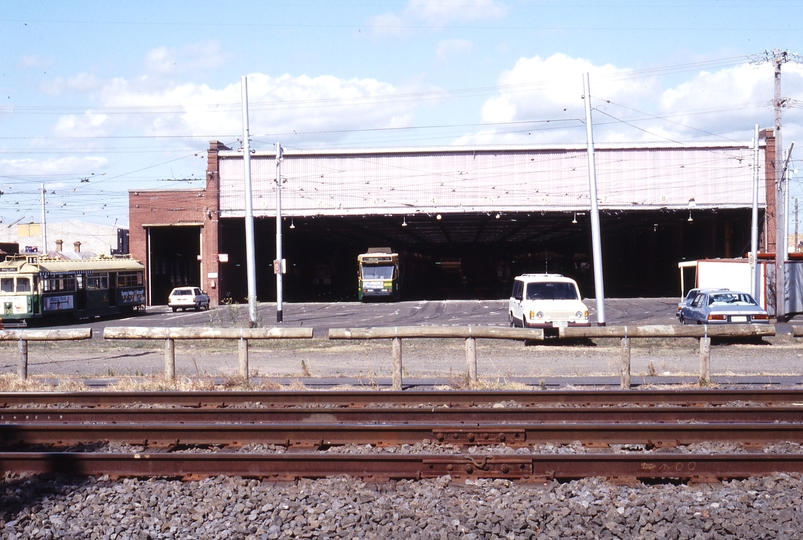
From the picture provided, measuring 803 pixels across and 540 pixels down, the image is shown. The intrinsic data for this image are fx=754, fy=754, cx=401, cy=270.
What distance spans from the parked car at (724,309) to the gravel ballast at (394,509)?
1672 cm

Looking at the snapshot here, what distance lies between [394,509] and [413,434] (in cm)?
232

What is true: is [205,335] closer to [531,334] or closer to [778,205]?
[531,334]

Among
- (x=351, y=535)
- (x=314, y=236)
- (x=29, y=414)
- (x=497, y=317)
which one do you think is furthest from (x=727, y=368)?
(x=314, y=236)

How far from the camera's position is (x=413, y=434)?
350 inches

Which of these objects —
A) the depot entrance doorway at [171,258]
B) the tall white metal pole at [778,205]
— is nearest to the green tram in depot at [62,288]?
the depot entrance doorway at [171,258]

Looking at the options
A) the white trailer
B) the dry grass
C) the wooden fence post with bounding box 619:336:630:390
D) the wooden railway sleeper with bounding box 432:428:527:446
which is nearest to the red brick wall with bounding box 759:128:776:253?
the white trailer

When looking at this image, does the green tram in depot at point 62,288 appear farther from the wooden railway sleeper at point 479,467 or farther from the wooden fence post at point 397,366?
the wooden railway sleeper at point 479,467

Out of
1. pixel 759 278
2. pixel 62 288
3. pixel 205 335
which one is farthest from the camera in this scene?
pixel 62 288

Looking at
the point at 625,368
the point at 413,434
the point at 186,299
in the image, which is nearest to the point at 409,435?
the point at 413,434

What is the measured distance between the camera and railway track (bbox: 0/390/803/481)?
7480mm

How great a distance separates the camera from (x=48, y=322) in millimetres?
36812

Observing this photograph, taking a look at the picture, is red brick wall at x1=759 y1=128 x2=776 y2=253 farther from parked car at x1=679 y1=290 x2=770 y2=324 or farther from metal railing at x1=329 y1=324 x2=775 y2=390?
metal railing at x1=329 y1=324 x2=775 y2=390

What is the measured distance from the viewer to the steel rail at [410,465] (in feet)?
24.4

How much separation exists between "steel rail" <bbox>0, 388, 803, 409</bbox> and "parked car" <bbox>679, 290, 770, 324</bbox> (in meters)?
12.3
